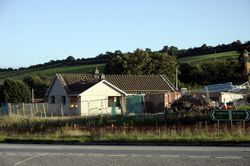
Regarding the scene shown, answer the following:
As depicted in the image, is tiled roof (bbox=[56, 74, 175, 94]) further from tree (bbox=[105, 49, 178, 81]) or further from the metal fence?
tree (bbox=[105, 49, 178, 81])

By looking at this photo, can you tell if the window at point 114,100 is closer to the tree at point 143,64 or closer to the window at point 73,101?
the window at point 73,101

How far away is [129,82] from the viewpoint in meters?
67.0

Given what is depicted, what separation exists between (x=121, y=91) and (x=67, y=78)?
7.47 m

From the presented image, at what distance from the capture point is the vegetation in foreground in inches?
931

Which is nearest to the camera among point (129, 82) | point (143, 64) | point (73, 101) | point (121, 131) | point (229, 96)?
point (121, 131)

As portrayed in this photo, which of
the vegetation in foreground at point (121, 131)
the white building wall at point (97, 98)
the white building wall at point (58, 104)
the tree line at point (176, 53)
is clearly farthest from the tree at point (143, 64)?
the vegetation in foreground at point (121, 131)

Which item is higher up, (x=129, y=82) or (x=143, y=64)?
(x=143, y=64)

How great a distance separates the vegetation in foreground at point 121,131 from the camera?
23656 mm

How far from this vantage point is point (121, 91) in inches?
2404

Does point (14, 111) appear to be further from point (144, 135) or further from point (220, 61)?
point (220, 61)

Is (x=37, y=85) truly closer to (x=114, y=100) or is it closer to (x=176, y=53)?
(x=114, y=100)

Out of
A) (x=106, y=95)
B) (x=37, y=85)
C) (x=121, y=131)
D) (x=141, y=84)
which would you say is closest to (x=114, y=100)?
(x=106, y=95)

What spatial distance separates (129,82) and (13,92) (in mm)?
17404

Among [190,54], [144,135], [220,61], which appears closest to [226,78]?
[220,61]
